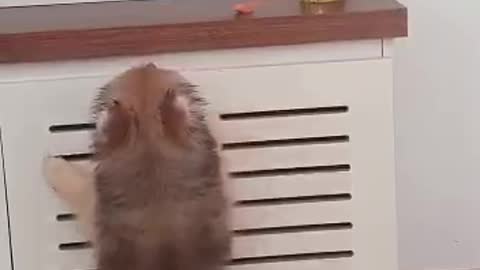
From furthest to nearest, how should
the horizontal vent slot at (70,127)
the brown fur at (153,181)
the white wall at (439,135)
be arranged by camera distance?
the white wall at (439,135) → the horizontal vent slot at (70,127) → the brown fur at (153,181)

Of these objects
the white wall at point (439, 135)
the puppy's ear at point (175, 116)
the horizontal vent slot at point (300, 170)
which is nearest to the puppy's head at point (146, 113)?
the puppy's ear at point (175, 116)

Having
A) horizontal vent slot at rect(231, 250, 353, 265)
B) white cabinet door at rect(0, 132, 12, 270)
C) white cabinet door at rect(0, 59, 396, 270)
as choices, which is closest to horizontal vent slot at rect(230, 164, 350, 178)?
white cabinet door at rect(0, 59, 396, 270)

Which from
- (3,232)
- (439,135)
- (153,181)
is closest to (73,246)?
(3,232)

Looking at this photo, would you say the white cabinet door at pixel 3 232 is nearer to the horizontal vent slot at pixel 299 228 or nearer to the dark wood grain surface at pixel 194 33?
the dark wood grain surface at pixel 194 33

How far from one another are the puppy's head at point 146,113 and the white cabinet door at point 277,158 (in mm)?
70

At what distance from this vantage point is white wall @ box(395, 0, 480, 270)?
1.51 m

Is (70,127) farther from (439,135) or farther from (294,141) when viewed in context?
(439,135)

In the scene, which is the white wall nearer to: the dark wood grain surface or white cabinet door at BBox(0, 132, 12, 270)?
the dark wood grain surface

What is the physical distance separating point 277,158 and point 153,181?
19cm

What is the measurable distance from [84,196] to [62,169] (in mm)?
41

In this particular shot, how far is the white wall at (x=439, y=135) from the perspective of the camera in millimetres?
1510

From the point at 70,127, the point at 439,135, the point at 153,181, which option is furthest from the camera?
the point at 439,135

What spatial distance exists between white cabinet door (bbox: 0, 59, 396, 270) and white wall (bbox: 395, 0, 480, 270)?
291 mm

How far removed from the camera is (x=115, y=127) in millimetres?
1143
